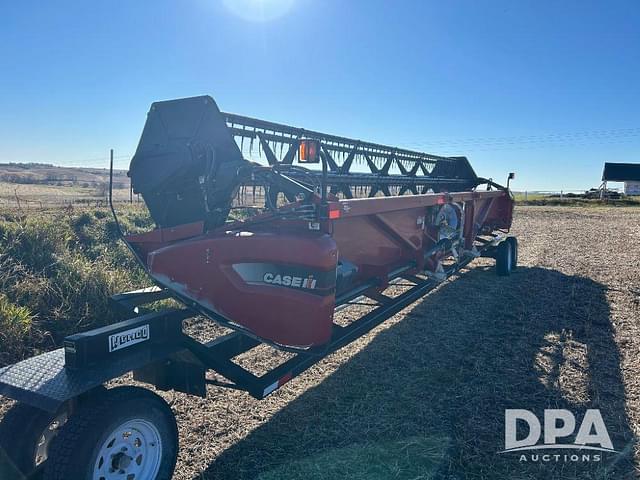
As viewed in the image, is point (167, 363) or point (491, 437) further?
point (491, 437)

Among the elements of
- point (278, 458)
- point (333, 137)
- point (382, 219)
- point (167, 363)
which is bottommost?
point (278, 458)

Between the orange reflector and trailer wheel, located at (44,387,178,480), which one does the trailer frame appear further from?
the orange reflector

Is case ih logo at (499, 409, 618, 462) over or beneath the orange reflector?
beneath

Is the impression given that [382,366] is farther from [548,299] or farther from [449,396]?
[548,299]

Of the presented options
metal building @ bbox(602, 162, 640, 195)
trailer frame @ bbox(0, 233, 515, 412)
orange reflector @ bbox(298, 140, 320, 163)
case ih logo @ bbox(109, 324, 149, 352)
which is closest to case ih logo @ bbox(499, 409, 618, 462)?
trailer frame @ bbox(0, 233, 515, 412)

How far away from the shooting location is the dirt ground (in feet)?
9.28

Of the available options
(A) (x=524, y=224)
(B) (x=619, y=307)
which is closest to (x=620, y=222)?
(A) (x=524, y=224)

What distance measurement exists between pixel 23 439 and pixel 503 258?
7384 millimetres

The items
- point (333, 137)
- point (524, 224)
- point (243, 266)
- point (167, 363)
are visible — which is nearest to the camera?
point (167, 363)

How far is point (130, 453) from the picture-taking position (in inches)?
92.8

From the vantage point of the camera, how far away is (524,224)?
17.4m

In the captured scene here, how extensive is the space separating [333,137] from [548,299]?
12.3 ft

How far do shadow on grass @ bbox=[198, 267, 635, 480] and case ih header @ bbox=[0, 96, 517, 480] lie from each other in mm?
447

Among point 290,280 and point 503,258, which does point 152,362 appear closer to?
point 290,280
